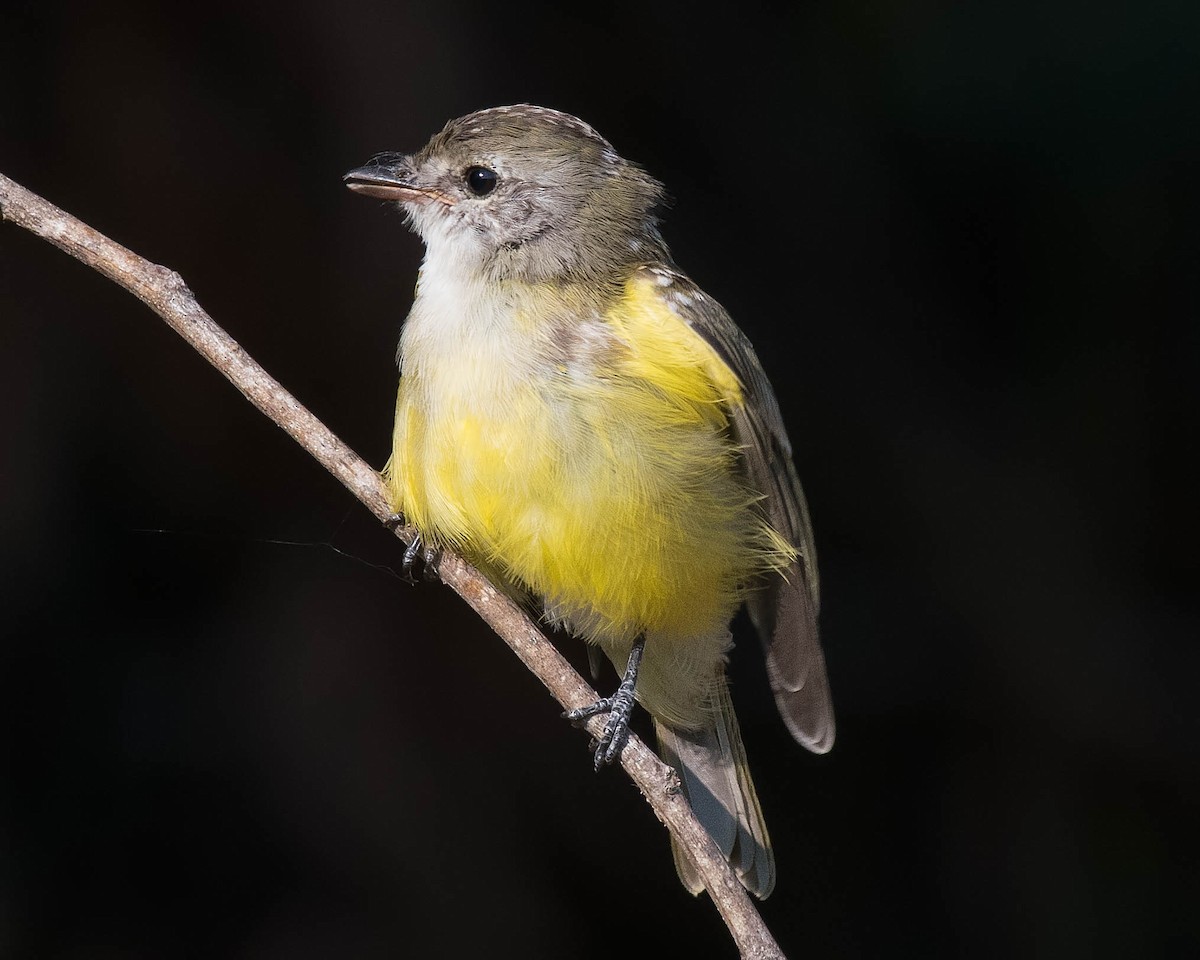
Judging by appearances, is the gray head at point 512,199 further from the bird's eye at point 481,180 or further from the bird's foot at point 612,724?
the bird's foot at point 612,724

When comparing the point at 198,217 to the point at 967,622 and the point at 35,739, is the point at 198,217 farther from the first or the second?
the point at 967,622

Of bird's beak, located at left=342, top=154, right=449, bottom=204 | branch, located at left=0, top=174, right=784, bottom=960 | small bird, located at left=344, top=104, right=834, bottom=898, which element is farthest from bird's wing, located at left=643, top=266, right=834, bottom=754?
branch, located at left=0, top=174, right=784, bottom=960

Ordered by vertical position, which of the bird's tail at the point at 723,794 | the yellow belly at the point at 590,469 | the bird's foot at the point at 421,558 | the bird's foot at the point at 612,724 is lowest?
the bird's tail at the point at 723,794

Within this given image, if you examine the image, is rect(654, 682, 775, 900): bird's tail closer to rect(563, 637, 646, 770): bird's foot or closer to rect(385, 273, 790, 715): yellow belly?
rect(563, 637, 646, 770): bird's foot

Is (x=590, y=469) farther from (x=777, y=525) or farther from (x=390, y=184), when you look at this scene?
(x=390, y=184)

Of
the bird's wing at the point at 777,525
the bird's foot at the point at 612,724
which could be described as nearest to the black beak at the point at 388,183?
the bird's wing at the point at 777,525

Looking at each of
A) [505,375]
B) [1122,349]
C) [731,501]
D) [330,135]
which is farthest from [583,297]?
[1122,349]
